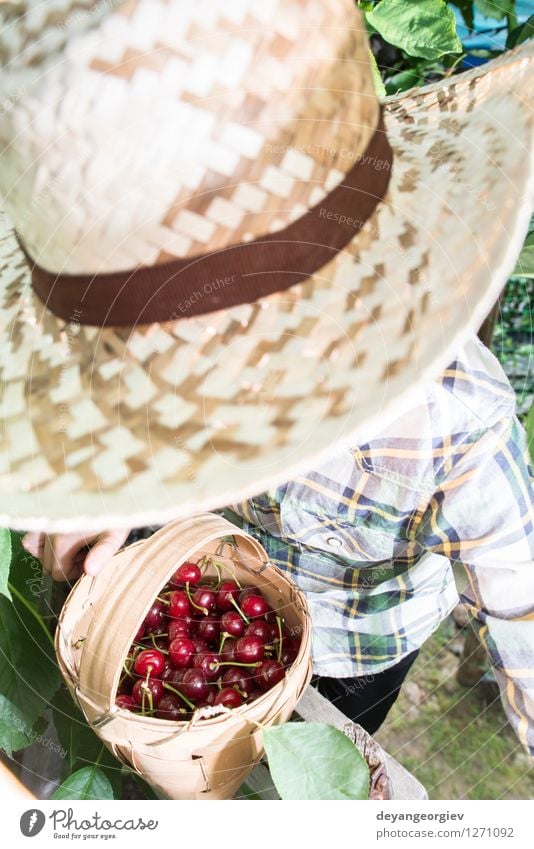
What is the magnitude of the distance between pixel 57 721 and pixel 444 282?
47cm

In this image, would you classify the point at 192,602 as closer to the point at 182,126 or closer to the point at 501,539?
the point at 501,539

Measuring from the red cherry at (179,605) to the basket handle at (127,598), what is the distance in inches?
2.2

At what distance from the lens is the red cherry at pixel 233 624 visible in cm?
49

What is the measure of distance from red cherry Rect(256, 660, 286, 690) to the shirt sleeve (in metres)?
0.15

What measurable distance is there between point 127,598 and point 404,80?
54 centimetres

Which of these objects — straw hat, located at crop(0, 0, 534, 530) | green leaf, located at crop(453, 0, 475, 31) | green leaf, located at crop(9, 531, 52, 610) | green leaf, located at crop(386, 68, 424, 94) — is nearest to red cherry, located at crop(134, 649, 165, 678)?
green leaf, located at crop(9, 531, 52, 610)

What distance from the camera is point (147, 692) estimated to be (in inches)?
17.6

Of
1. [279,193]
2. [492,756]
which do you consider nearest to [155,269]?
[279,193]

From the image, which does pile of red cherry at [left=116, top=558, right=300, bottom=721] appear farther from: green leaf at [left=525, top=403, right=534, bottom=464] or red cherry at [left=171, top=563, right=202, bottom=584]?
green leaf at [left=525, top=403, right=534, bottom=464]

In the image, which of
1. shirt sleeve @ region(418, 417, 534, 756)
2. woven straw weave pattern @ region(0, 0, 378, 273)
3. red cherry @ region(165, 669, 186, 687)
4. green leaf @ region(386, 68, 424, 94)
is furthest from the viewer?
green leaf @ region(386, 68, 424, 94)

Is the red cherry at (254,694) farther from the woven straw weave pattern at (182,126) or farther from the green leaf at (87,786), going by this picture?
the woven straw weave pattern at (182,126)

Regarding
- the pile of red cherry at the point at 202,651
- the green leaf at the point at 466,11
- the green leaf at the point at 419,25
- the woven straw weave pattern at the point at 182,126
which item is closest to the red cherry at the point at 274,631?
the pile of red cherry at the point at 202,651

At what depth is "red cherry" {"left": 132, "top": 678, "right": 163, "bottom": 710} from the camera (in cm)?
45

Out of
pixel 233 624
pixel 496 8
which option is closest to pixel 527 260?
pixel 496 8
